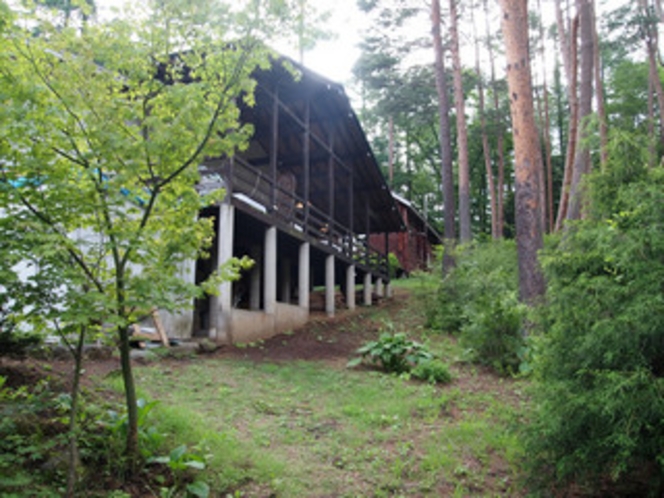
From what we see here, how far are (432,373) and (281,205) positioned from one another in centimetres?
809

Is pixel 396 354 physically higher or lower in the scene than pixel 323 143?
lower

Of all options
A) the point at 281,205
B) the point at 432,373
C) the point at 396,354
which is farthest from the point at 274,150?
the point at 432,373

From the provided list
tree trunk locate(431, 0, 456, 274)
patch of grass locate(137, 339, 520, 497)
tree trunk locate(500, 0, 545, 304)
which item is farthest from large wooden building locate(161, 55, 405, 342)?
tree trunk locate(500, 0, 545, 304)

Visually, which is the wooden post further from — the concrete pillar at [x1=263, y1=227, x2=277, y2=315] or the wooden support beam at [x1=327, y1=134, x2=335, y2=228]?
the wooden support beam at [x1=327, y1=134, x2=335, y2=228]

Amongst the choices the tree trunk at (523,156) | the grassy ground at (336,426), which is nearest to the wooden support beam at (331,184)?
the tree trunk at (523,156)

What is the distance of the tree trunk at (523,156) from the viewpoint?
9.44 metres

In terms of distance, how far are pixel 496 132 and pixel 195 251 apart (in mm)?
25934

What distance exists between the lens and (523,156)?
9641 mm

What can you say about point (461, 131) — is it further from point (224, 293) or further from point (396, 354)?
point (396, 354)

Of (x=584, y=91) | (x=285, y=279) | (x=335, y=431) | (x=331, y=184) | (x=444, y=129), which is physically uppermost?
(x=444, y=129)

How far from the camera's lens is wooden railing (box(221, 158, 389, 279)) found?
11.4 m

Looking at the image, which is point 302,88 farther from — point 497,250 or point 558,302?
point 558,302

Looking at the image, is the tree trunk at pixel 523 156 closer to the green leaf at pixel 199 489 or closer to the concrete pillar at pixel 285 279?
the green leaf at pixel 199 489

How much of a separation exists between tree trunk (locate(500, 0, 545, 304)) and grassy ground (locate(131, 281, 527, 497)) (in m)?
2.03
